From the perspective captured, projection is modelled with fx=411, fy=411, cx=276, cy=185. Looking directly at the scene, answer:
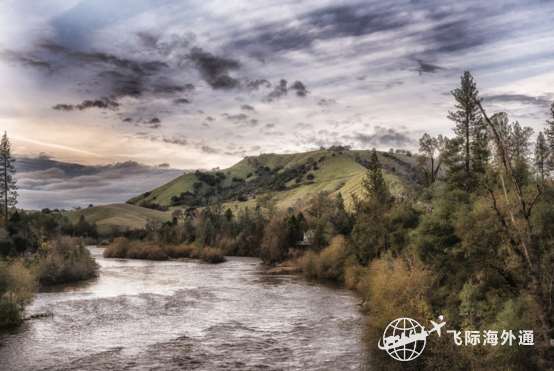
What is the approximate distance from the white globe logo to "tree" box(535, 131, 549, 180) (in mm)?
60113

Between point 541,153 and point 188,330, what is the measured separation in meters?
71.3

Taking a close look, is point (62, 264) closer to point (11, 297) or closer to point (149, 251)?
point (11, 297)

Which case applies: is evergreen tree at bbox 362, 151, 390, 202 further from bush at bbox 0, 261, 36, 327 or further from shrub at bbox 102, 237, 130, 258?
shrub at bbox 102, 237, 130, 258

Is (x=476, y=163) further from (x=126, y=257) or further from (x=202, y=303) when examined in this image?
(x=126, y=257)

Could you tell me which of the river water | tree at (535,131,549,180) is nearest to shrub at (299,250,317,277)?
the river water

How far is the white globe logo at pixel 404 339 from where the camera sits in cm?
2592

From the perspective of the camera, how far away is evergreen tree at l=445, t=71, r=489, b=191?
54.7 meters

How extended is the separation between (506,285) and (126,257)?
351 feet

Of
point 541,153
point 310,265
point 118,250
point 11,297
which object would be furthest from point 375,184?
point 118,250

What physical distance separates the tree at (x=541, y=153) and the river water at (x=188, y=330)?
46.6 metres

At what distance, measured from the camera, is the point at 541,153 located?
75.0m

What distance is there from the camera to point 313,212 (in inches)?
4395

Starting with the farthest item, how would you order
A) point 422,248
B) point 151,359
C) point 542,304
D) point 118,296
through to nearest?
point 118,296 < point 422,248 < point 151,359 < point 542,304

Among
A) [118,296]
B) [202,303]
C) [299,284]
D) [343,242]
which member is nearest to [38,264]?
[118,296]
